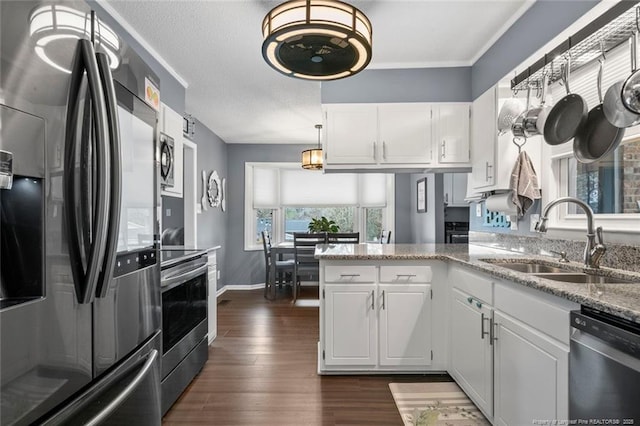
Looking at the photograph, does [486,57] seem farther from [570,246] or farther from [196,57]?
[196,57]

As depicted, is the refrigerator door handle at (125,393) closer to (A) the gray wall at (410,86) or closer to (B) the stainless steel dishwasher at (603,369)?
(B) the stainless steel dishwasher at (603,369)

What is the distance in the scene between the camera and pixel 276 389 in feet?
7.88

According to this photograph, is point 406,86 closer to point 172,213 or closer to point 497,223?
point 497,223

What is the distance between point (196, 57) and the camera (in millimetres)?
2945

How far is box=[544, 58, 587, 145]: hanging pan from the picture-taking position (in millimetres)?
1803

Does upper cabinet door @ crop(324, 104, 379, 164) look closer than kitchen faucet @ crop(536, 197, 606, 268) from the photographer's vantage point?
No

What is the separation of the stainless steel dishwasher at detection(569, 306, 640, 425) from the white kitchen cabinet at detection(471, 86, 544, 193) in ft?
4.61

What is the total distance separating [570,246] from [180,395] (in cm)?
263

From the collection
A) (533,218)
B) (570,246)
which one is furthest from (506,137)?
(570,246)

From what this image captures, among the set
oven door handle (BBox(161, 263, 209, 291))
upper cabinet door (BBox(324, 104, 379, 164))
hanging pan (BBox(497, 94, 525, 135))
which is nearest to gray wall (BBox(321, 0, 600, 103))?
upper cabinet door (BBox(324, 104, 379, 164))

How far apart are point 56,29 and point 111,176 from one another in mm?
365

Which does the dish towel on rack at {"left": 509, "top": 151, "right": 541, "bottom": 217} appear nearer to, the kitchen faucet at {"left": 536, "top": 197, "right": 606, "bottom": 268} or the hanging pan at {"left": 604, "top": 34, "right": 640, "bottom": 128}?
the kitchen faucet at {"left": 536, "top": 197, "right": 606, "bottom": 268}

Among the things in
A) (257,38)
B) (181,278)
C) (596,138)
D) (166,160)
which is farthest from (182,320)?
(596,138)

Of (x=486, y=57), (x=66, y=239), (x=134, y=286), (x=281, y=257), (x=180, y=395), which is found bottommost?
(x=180, y=395)
